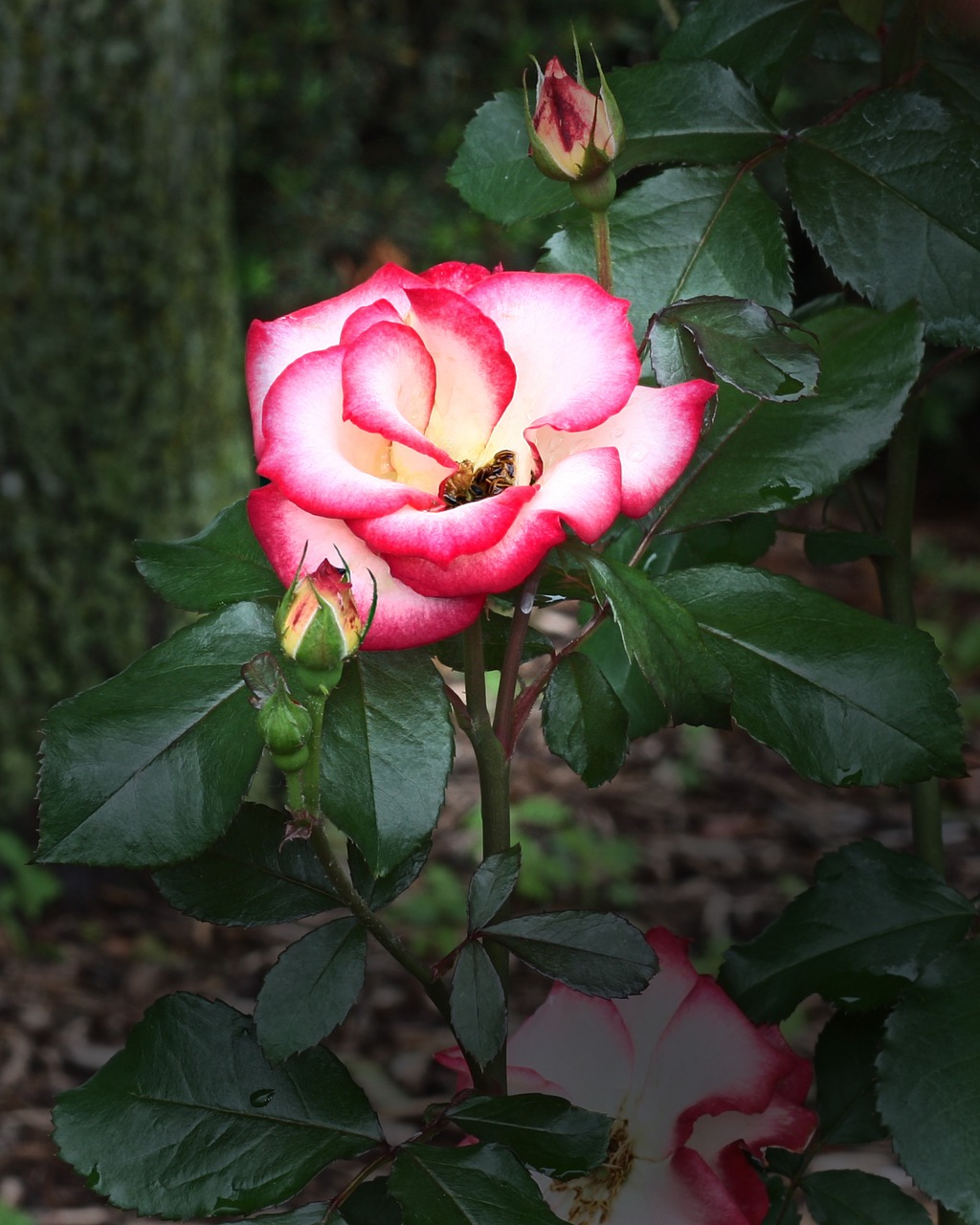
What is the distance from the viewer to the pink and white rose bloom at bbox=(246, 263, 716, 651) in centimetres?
39

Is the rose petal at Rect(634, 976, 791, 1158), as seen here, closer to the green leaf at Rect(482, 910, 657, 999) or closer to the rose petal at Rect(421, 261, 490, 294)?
the green leaf at Rect(482, 910, 657, 999)

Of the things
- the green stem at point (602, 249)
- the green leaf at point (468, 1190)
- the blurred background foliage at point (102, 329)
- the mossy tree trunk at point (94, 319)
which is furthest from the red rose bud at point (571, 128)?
the mossy tree trunk at point (94, 319)

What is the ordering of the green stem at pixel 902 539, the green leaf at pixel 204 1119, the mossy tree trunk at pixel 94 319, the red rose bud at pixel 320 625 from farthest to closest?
the mossy tree trunk at pixel 94 319, the green stem at pixel 902 539, the green leaf at pixel 204 1119, the red rose bud at pixel 320 625

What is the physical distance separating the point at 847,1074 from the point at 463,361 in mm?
414

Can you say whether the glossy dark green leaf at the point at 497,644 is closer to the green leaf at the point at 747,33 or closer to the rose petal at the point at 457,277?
the rose petal at the point at 457,277

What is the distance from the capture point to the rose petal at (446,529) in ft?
1.26

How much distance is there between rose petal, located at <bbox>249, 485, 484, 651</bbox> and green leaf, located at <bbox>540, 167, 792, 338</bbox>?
208 mm

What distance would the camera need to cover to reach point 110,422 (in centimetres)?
229

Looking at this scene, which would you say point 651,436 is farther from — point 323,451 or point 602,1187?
point 602,1187

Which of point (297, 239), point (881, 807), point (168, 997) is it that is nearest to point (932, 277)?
point (168, 997)

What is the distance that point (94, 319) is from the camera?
7.32 feet

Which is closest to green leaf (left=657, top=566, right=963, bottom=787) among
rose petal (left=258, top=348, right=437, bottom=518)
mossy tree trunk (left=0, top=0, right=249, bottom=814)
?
rose petal (left=258, top=348, right=437, bottom=518)

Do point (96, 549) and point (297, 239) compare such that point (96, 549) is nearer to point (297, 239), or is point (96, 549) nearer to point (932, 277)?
point (297, 239)

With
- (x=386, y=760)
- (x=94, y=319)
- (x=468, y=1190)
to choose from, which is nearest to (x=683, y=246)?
(x=386, y=760)
